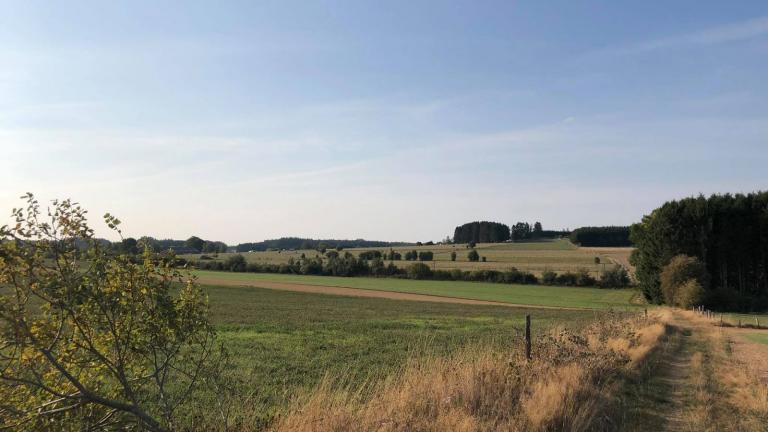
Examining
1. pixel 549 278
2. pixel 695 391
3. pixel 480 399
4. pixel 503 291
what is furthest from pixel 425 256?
pixel 480 399

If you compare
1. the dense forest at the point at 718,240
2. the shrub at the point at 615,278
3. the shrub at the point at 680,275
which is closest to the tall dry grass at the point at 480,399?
the shrub at the point at 680,275

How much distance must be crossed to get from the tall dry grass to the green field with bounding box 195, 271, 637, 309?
52420 mm

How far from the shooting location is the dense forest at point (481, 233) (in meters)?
166

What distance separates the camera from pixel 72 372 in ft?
13.7

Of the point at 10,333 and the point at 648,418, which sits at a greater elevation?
the point at 10,333

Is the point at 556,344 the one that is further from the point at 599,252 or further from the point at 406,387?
the point at 599,252

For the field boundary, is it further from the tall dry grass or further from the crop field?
the tall dry grass

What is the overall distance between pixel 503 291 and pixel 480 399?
241 ft

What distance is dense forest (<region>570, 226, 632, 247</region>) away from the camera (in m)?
131

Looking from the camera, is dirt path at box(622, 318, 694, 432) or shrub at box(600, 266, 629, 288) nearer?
dirt path at box(622, 318, 694, 432)

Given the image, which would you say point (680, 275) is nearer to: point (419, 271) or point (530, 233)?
point (419, 271)

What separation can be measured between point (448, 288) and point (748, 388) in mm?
72407

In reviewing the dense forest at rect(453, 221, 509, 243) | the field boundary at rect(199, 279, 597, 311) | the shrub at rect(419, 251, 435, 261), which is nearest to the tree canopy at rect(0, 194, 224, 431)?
the field boundary at rect(199, 279, 597, 311)

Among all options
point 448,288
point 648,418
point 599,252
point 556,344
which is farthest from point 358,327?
point 599,252
